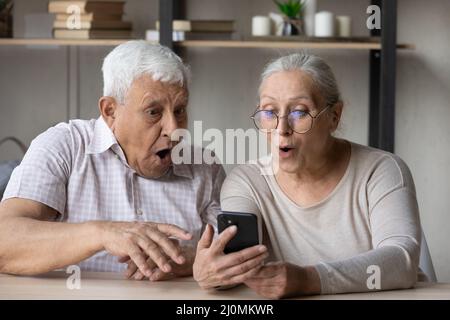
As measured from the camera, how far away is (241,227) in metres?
1.52

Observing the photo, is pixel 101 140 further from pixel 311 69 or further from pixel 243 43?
pixel 243 43

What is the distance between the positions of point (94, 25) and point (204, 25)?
1.49 ft

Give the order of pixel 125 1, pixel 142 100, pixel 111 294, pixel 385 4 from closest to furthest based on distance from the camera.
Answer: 1. pixel 111 294
2. pixel 142 100
3. pixel 385 4
4. pixel 125 1

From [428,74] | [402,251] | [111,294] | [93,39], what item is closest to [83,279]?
[111,294]

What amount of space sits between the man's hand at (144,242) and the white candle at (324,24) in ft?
6.30

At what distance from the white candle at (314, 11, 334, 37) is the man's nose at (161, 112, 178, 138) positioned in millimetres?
1496

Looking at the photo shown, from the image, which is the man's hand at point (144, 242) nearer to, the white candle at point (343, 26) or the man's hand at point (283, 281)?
the man's hand at point (283, 281)

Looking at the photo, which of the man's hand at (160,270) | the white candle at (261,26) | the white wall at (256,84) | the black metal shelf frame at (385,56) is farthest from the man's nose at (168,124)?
the white wall at (256,84)

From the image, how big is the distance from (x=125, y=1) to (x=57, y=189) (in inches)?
68.9

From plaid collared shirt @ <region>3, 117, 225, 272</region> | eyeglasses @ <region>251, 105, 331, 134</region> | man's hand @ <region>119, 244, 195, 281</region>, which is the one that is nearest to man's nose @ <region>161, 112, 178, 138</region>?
plaid collared shirt @ <region>3, 117, 225, 272</region>

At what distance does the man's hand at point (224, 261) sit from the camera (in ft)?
5.01

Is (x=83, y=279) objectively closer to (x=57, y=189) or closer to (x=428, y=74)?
(x=57, y=189)

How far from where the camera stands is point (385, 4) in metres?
3.32

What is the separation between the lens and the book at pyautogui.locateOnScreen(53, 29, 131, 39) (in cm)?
342
